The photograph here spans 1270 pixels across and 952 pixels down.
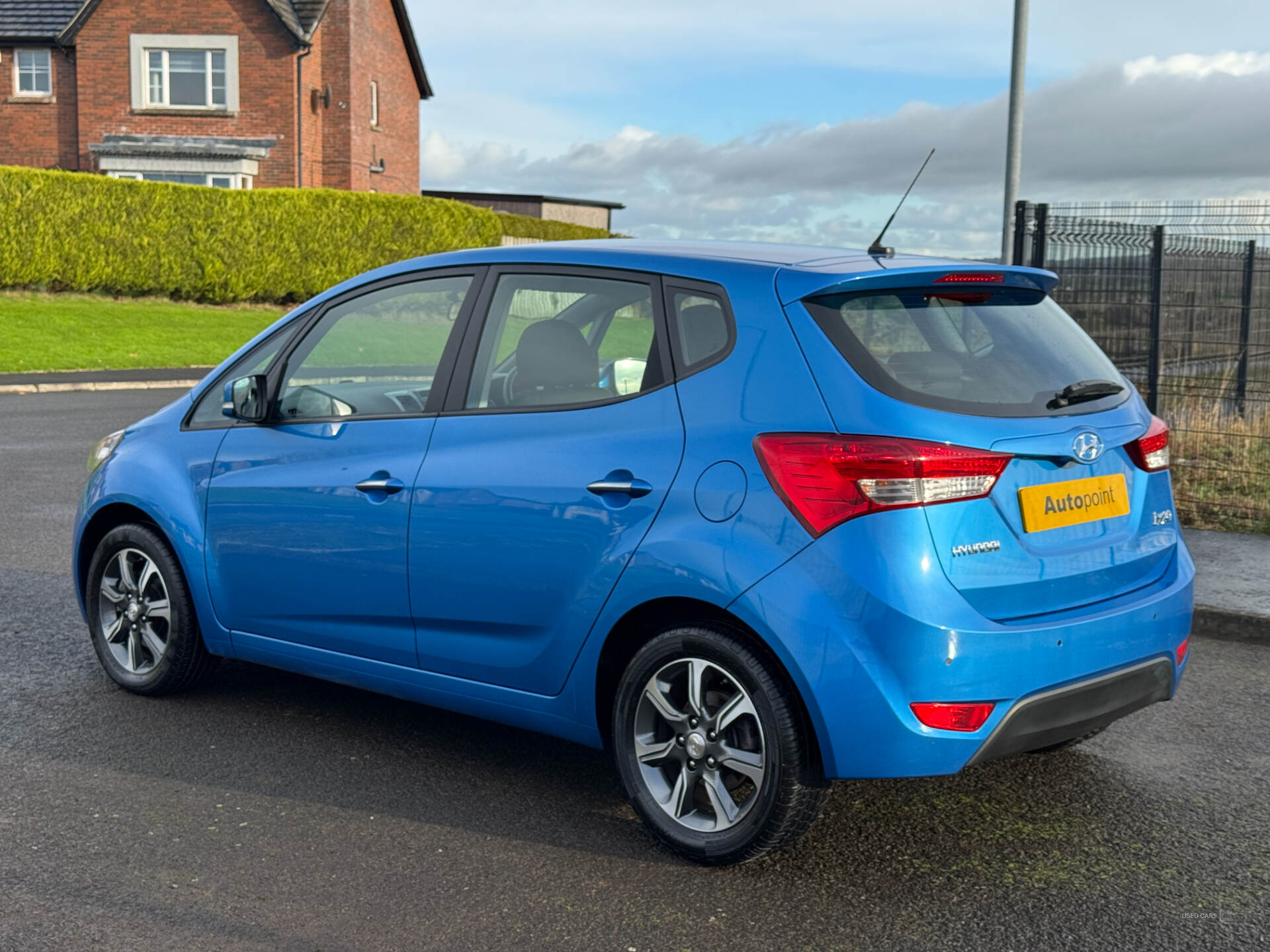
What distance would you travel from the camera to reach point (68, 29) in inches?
1499

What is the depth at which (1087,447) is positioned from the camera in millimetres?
3889

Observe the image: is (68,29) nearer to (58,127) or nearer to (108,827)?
(58,127)

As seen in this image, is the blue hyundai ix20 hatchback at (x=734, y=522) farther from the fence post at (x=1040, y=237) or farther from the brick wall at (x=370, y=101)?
the brick wall at (x=370, y=101)

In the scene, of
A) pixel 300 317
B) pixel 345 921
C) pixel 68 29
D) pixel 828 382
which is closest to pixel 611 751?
pixel 345 921

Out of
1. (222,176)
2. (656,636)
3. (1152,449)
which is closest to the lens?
(656,636)

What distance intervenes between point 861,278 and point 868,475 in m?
0.62

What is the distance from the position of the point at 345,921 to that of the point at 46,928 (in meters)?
0.74

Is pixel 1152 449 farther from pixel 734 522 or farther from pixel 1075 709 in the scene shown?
pixel 734 522

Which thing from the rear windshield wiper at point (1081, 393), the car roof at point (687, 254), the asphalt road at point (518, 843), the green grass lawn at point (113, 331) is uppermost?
the car roof at point (687, 254)

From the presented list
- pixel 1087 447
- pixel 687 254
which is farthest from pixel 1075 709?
pixel 687 254

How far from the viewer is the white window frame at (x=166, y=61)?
38156 millimetres

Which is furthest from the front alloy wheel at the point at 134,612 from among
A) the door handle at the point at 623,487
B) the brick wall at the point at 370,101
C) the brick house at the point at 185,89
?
the brick wall at the point at 370,101

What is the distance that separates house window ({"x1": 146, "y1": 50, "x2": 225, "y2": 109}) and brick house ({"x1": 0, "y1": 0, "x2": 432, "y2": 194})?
0.08 feet

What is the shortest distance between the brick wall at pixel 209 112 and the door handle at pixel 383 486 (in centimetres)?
3559
